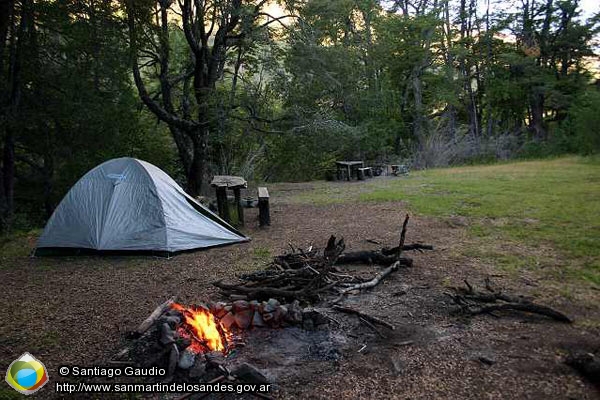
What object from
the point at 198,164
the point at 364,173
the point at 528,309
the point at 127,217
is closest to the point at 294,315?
the point at 528,309

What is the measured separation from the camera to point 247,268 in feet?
17.0

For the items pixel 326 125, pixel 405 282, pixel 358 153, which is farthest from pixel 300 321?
pixel 358 153

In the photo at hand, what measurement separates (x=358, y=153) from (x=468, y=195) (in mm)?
9873

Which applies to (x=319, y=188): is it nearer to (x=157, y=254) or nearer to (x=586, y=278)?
(x=157, y=254)

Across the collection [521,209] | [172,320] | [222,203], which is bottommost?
[521,209]

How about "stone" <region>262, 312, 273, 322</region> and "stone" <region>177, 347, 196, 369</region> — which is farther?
"stone" <region>262, 312, 273, 322</region>

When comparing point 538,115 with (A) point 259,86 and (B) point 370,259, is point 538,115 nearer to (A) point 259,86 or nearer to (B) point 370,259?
(A) point 259,86

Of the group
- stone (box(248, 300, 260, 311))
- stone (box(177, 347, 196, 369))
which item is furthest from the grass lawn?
stone (box(177, 347, 196, 369))

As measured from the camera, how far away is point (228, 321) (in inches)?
130

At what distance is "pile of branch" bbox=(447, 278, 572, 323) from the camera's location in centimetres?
342

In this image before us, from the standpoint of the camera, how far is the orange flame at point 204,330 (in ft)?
9.78

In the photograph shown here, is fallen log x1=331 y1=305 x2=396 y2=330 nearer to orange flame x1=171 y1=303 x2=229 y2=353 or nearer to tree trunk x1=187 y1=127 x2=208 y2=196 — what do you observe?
orange flame x1=171 y1=303 x2=229 y2=353

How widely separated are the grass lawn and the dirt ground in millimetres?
515

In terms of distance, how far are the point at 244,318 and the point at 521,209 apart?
6.59m
